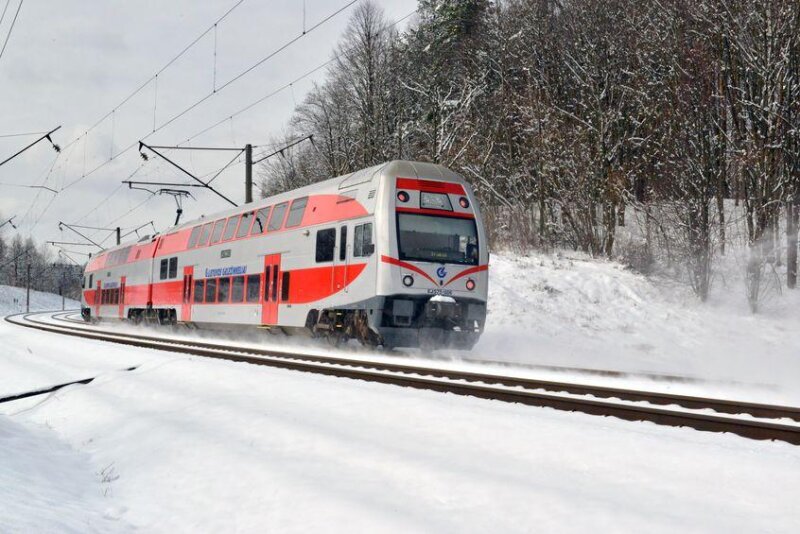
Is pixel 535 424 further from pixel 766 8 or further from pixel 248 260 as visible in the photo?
pixel 766 8

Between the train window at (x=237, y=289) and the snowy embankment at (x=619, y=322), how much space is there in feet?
21.0

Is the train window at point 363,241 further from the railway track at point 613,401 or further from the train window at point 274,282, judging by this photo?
the train window at point 274,282

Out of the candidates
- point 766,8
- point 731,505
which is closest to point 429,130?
point 766,8

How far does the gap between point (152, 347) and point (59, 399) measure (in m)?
6.46

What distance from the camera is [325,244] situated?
52.5 ft

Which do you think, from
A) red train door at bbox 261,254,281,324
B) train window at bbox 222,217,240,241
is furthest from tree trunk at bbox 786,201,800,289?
train window at bbox 222,217,240,241

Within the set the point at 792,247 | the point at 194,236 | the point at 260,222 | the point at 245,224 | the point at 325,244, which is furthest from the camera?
the point at 194,236

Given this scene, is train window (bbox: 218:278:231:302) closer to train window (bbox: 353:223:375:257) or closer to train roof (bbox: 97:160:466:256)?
train roof (bbox: 97:160:466:256)

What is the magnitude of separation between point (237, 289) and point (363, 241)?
6381 mm

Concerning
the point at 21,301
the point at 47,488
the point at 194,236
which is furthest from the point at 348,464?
the point at 21,301

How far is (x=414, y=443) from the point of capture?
6656mm

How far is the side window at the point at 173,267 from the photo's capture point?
81.1 ft

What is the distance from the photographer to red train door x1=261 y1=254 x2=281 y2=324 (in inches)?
701

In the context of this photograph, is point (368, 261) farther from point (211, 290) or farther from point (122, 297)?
point (122, 297)
